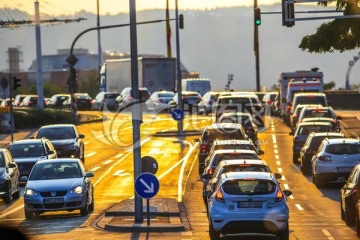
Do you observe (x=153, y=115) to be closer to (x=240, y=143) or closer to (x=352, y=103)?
(x=352, y=103)

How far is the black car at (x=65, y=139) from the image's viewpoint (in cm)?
4378

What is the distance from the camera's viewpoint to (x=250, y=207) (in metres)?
21.6

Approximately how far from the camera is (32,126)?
68.9 m

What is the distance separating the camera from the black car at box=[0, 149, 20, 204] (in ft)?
104

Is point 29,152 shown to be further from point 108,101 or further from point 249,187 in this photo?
point 108,101

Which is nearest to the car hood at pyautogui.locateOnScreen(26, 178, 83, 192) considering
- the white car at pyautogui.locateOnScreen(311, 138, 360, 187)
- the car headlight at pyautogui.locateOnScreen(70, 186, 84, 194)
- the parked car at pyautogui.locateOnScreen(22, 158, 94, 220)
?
the parked car at pyautogui.locateOnScreen(22, 158, 94, 220)

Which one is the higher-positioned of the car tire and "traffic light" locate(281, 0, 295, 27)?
"traffic light" locate(281, 0, 295, 27)

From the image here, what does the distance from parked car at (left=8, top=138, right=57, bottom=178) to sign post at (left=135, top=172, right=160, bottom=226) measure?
45.0ft

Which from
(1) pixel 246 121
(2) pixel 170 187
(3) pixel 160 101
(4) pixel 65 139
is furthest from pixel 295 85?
(2) pixel 170 187

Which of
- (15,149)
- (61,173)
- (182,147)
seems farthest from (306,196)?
(182,147)

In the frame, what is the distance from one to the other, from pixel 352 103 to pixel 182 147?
110 ft

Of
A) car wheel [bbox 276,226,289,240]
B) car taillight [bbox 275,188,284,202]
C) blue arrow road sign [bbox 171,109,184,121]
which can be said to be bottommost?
car wheel [bbox 276,226,289,240]

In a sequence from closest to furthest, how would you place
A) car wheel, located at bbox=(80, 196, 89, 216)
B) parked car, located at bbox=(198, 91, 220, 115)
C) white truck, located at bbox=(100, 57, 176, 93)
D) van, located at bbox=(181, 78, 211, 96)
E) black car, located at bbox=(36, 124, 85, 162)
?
car wheel, located at bbox=(80, 196, 89, 216) → black car, located at bbox=(36, 124, 85, 162) → parked car, located at bbox=(198, 91, 220, 115) → white truck, located at bbox=(100, 57, 176, 93) → van, located at bbox=(181, 78, 211, 96)

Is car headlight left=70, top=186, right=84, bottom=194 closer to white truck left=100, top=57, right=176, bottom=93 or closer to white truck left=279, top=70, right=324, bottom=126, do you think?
white truck left=279, top=70, right=324, bottom=126
